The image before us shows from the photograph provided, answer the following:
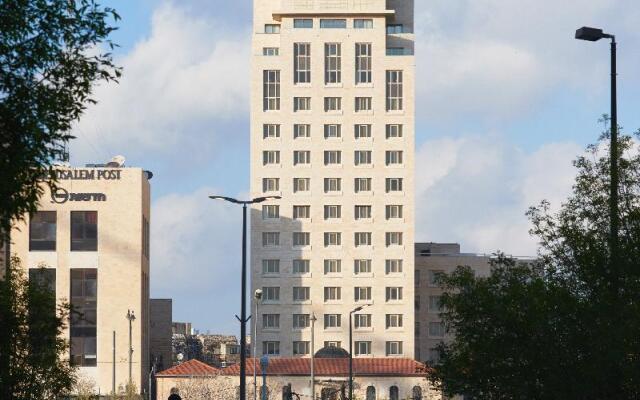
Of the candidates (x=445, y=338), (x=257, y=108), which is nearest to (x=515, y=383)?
(x=257, y=108)

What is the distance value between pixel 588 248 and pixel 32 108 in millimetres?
17730

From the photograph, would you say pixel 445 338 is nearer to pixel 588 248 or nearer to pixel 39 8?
pixel 588 248

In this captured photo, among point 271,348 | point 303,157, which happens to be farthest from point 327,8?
point 271,348

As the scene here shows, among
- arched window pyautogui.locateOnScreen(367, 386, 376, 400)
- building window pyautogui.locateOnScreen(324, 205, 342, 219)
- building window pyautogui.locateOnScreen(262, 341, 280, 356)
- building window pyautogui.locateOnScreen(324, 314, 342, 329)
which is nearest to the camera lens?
arched window pyautogui.locateOnScreen(367, 386, 376, 400)

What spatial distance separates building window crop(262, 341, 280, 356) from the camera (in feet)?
552

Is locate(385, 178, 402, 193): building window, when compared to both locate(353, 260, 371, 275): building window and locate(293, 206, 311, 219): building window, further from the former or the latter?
locate(293, 206, 311, 219): building window

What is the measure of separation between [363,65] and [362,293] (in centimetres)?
2657

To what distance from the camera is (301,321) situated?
169 metres

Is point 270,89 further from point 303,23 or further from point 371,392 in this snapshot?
point 371,392

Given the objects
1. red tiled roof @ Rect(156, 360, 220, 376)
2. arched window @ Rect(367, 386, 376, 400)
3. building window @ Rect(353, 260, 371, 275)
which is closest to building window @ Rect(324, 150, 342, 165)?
building window @ Rect(353, 260, 371, 275)

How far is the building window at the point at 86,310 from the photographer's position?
512ft

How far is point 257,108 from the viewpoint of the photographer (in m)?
173

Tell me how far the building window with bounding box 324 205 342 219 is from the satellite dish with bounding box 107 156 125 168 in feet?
78.6

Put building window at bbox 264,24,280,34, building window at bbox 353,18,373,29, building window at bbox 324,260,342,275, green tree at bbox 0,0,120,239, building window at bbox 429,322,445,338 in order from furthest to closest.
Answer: building window at bbox 429,322,445,338, building window at bbox 264,24,280,34, building window at bbox 353,18,373,29, building window at bbox 324,260,342,275, green tree at bbox 0,0,120,239
